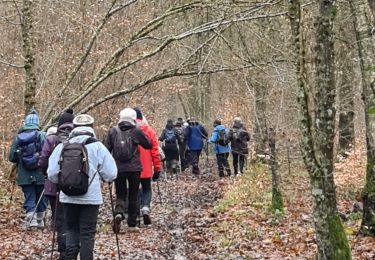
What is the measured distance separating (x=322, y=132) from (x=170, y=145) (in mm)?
17576

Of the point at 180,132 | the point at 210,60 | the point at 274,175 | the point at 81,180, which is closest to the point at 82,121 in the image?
the point at 81,180

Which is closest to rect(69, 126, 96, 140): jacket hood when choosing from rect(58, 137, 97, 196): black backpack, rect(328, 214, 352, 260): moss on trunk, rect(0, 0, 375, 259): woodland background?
rect(58, 137, 97, 196): black backpack

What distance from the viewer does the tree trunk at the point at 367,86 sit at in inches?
347

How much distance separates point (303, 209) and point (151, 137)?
12.5 feet

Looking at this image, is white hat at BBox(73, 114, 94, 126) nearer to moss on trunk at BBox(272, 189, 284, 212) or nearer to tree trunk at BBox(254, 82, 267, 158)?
tree trunk at BBox(254, 82, 267, 158)

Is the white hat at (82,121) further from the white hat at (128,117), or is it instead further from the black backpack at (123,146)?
the white hat at (128,117)

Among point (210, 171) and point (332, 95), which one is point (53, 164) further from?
point (210, 171)

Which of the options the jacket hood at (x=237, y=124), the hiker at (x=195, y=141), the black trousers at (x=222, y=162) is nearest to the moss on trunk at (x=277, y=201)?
the jacket hood at (x=237, y=124)

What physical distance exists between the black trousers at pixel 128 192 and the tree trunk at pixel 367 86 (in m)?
4.12

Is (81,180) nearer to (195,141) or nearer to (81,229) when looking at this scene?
(81,229)

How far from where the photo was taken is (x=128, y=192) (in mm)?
11531

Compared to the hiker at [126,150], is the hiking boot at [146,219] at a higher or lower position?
lower

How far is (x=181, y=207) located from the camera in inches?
606

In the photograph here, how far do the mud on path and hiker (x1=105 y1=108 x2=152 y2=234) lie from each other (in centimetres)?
70
